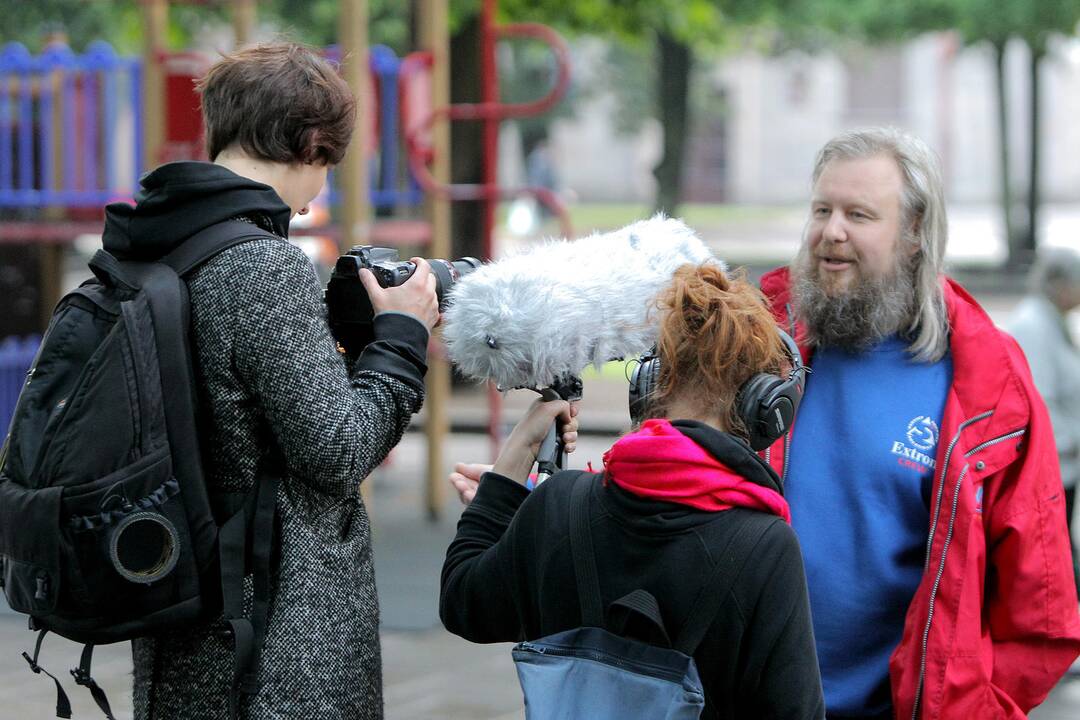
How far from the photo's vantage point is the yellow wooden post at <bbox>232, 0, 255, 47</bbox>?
804 centimetres

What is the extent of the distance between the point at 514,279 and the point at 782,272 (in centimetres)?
100

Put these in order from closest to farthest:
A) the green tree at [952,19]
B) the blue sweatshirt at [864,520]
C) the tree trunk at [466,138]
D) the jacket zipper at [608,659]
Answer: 1. the jacket zipper at [608,659]
2. the blue sweatshirt at [864,520]
3. the tree trunk at [466,138]
4. the green tree at [952,19]

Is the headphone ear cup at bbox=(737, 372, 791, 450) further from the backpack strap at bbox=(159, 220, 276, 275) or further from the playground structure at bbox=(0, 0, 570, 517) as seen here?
the playground structure at bbox=(0, 0, 570, 517)

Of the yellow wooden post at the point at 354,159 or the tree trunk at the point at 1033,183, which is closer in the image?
the yellow wooden post at the point at 354,159

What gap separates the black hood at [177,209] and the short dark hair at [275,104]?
3.7 inches

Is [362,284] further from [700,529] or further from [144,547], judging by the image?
[700,529]

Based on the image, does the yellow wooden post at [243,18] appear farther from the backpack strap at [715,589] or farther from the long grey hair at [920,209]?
the backpack strap at [715,589]

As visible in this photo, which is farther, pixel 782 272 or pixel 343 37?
pixel 343 37

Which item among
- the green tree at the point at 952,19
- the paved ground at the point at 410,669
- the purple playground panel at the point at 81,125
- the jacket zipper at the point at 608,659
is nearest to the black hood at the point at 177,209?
the jacket zipper at the point at 608,659

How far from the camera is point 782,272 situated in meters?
2.94

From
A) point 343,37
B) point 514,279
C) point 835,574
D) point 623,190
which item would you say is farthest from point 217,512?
point 623,190

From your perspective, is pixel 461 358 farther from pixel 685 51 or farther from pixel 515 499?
Answer: pixel 685 51

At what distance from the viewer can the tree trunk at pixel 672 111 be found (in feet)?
66.6

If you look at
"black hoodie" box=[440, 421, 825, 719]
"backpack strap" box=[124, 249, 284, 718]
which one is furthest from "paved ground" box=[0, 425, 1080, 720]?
"black hoodie" box=[440, 421, 825, 719]
